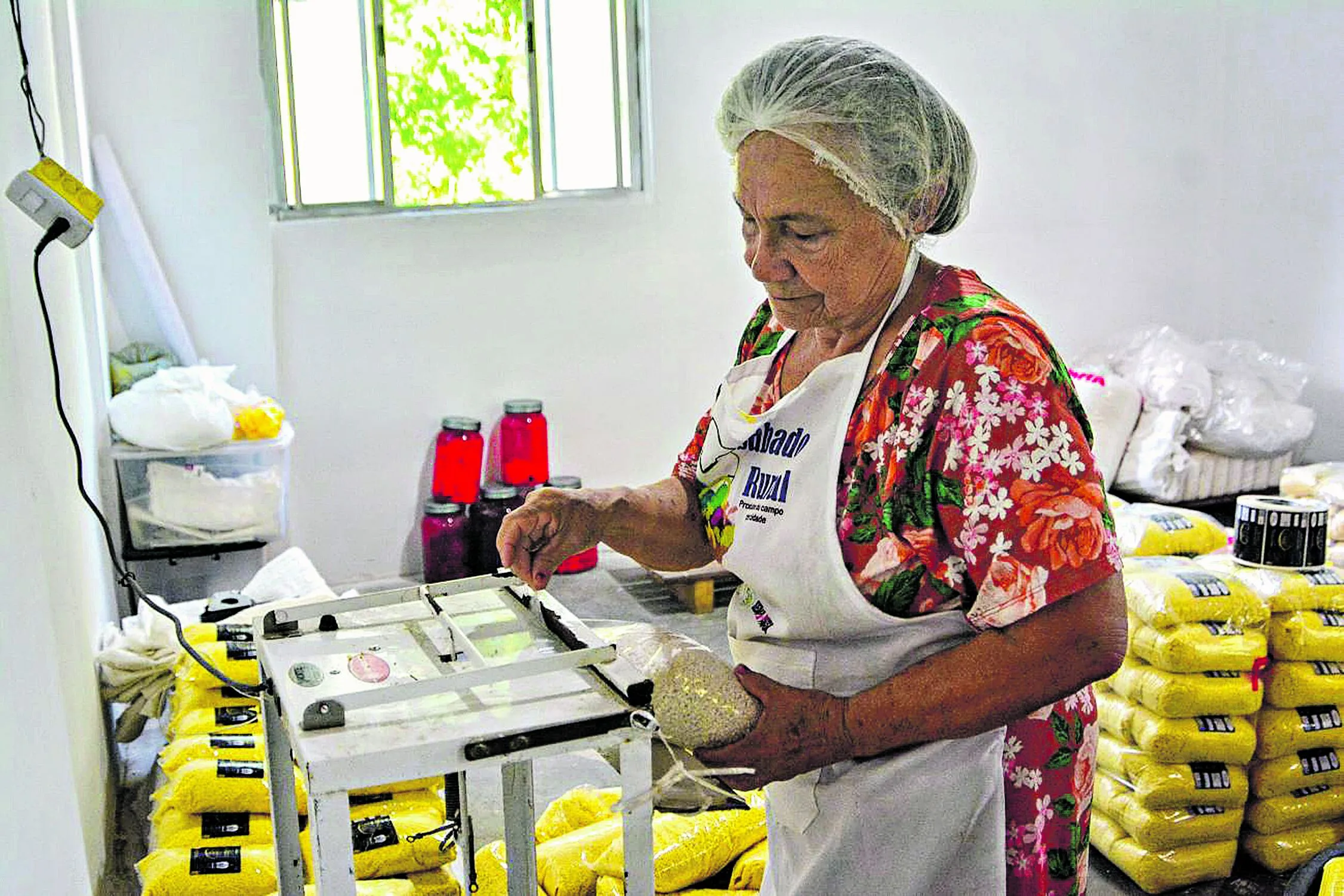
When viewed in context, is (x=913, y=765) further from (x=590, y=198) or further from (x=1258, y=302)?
(x=1258, y=302)

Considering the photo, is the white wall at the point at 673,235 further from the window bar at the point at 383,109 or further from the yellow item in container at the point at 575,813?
the yellow item in container at the point at 575,813

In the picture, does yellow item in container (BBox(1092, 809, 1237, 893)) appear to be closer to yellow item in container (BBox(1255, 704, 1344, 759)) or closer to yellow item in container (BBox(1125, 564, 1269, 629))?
yellow item in container (BBox(1255, 704, 1344, 759))

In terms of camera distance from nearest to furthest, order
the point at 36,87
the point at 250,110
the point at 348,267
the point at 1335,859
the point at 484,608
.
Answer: the point at 484,608 < the point at 1335,859 < the point at 36,87 < the point at 250,110 < the point at 348,267

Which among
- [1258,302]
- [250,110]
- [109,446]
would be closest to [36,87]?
[109,446]

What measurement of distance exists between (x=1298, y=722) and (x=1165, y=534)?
690mm

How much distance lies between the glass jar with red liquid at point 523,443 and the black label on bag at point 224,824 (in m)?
2.95

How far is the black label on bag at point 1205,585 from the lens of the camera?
2.82m

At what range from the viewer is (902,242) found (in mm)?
1463

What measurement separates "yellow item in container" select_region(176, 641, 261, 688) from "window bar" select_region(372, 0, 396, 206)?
271 cm

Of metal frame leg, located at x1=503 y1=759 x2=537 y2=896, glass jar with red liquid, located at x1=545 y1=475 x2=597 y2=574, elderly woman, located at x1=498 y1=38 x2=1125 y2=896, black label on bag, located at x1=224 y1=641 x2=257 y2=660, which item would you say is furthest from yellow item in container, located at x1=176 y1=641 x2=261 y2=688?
glass jar with red liquid, located at x1=545 y1=475 x2=597 y2=574

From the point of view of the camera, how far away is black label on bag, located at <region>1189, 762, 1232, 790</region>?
2.86 metres

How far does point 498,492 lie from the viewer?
204 inches

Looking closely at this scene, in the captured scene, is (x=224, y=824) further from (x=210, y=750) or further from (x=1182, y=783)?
(x=1182, y=783)

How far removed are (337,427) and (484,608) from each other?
3747mm
